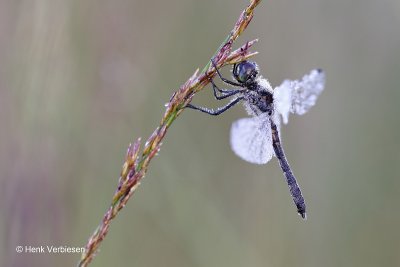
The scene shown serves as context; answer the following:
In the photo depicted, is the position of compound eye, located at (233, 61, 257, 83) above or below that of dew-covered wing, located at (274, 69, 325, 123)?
above

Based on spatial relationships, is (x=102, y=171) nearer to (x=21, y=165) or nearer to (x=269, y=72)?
(x=21, y=165)

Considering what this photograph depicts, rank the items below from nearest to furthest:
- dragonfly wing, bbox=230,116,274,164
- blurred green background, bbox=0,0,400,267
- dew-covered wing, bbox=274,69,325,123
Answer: blurred green background, bbox=0,0,400,267
dew-covered wing, bbox=274,69,325,123
dragonfly wing, bbox=230,116,274,164

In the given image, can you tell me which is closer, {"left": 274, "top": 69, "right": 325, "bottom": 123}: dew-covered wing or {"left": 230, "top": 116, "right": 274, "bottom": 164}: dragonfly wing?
{"left": 274, "top": 69, "right": 325, "bottom": 123}: dew-covered wing

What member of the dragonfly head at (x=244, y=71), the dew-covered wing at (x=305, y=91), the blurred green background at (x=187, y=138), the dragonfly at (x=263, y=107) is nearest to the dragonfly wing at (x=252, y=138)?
the dragonfly at (x=263, y=107)

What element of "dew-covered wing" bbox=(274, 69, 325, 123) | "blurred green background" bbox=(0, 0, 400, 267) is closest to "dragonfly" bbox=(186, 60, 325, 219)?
"dew-covered wing" bbox=(274, 69, 325, 123)

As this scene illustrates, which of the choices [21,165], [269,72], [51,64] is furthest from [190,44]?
[21,165]

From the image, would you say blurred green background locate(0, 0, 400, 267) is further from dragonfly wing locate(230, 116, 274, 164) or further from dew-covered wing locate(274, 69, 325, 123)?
dew-covered wing locate(274, 69, 325, 123)

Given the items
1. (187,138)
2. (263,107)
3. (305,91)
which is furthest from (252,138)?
(187,138)
